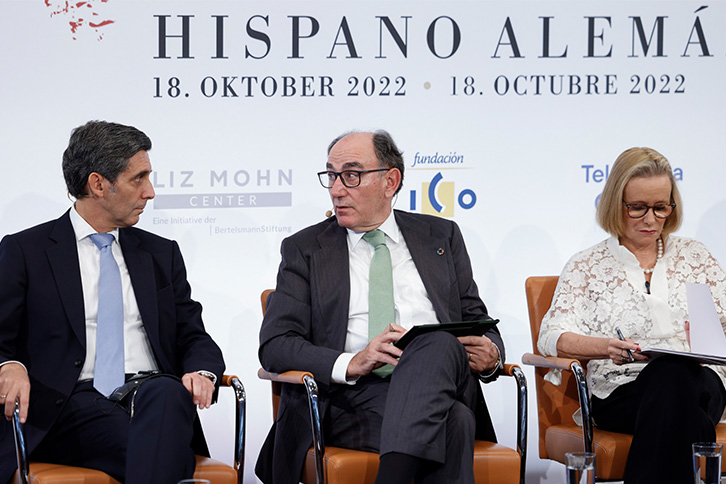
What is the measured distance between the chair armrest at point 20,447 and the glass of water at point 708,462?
1873 mm

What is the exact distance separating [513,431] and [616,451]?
132 cm

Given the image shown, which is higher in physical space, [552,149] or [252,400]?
[552,149]

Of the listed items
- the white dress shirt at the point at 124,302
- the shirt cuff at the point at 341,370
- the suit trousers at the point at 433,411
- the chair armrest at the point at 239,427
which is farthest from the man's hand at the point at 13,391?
the suit trousers at the point at 433,411

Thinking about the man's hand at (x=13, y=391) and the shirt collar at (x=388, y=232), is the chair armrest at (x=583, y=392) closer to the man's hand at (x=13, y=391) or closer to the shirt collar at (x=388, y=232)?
the shirt collar at (x=388, y=232)

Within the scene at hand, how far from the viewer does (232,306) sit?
417 centimetres

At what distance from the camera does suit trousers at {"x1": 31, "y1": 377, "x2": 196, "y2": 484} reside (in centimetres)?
255

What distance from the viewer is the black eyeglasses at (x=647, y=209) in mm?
3445

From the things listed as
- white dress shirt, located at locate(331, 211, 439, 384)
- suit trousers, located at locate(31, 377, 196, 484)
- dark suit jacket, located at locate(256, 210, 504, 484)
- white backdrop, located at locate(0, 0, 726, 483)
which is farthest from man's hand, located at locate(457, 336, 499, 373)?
white backdrop, located at locate(0, 0, 726, 483)

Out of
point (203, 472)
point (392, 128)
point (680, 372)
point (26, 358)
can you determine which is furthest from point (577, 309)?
point (26, 358)

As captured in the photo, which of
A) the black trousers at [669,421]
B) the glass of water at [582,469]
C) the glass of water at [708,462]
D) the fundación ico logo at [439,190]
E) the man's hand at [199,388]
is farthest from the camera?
the fundación ico logo at [439,190]

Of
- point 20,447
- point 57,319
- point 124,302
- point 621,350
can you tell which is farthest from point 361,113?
point 20,447

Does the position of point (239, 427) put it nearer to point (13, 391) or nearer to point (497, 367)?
point (13, 391)

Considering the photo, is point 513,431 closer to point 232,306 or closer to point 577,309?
point 577,309

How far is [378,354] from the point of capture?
9.47 feet
